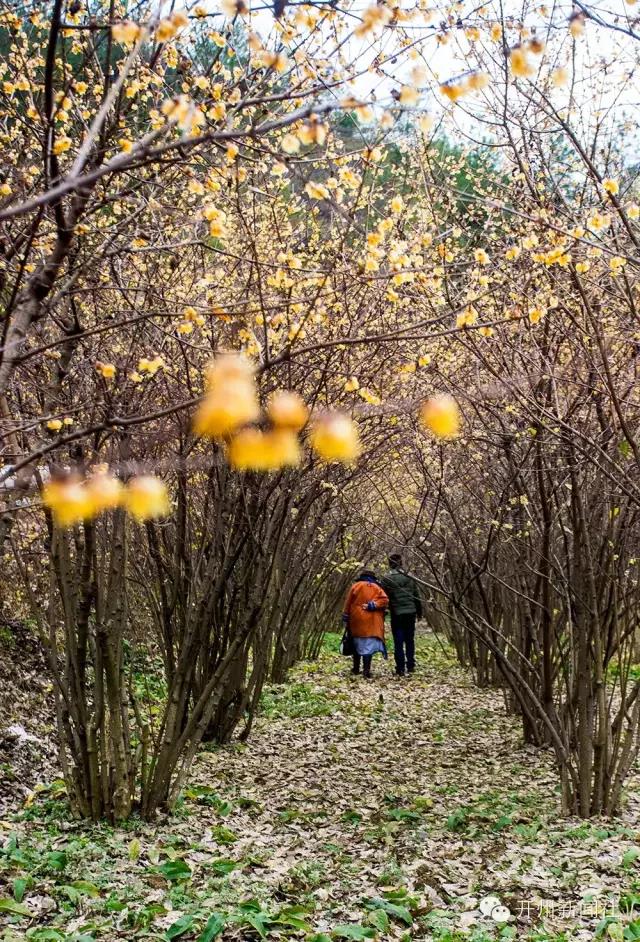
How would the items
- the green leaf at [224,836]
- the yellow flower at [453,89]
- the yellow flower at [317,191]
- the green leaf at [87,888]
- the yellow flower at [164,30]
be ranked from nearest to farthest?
the yellow flower at [164,30], the yellow flower at [453,89], the yellow flower at [317,191], the green leaf at [87,888], the green leaf at [224,836]

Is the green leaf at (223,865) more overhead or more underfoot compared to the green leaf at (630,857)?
more underfoot

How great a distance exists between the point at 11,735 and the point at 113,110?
17.5 ft

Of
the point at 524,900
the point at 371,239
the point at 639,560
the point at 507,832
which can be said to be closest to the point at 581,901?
the point at 524,900

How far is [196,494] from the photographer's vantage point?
24.6 ft

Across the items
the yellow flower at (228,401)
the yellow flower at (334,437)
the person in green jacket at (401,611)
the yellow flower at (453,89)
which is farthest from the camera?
the person in green jacket at (401,611)

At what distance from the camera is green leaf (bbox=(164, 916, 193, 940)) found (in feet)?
12.2

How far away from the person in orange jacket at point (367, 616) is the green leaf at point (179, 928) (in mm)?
8837

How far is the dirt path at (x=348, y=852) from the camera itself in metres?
3.96

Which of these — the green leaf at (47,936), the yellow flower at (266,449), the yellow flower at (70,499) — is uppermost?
the yellow flower at (266,449)


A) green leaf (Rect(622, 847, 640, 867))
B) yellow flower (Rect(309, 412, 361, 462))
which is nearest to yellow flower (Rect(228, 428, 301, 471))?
yellow flower (Rect(309, 412, 361, 462))

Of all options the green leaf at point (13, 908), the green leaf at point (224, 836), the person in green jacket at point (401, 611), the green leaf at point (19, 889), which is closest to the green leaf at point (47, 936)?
the green leaf at point (13, 908)

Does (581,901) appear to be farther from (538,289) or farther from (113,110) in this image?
(113,110)

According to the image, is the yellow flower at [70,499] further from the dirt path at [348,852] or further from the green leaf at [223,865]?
the green leaf at [223,865]

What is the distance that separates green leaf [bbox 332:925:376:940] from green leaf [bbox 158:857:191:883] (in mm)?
1090
